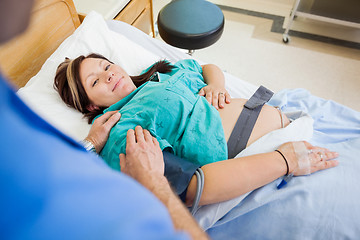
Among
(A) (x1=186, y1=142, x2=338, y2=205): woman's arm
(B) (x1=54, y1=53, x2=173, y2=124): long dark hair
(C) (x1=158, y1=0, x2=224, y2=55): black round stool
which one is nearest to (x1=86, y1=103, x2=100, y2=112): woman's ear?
(B) (x1=54, y1=53, x2=173, y2=124): long dark hair

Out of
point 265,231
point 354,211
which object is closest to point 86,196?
point 265,231

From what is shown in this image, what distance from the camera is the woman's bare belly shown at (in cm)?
114

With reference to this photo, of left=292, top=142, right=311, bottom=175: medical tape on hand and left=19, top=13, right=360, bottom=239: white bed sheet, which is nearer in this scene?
left=19, top=13, right=360, bottom=239: white bed sheet

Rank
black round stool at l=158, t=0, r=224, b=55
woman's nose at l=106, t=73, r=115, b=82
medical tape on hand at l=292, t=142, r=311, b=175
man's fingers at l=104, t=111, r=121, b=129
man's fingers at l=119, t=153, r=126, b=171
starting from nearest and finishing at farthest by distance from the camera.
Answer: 1. man's fingers at l=119, t=153, r=126, b=171
2. medical tape on hand at l=292, t=142, r=311, b=175
3. man's fingers at l=104, t=111, r=121, b=129
4. woman's nose at l=106, t=73, r=115, b=82
5. black round stool at l=158, t=0, r=224, b=55

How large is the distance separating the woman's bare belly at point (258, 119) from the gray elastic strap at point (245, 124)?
0.8 inches

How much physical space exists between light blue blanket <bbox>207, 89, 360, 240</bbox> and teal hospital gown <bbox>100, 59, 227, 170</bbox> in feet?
0.77

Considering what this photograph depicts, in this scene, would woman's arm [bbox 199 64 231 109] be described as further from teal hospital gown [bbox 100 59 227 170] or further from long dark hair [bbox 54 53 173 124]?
long dark hair [bbox 54 53 173 124]

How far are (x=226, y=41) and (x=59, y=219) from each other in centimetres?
270

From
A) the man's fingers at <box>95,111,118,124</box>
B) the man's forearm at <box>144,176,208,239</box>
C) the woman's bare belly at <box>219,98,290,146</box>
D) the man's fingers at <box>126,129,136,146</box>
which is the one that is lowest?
the man's fingers at <box>95,111,118,124</box>

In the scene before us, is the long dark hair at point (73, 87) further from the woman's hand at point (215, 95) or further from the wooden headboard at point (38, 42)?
the woman's hand at point (215, 95)

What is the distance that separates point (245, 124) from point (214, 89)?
0.91 ft

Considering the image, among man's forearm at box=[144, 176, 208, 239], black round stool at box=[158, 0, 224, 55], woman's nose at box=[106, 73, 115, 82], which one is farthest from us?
black round stool at box=[158, 0, 224, 55]

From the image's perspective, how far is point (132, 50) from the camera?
1600 mm

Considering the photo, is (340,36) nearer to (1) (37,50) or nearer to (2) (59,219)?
(1) (37,50)
